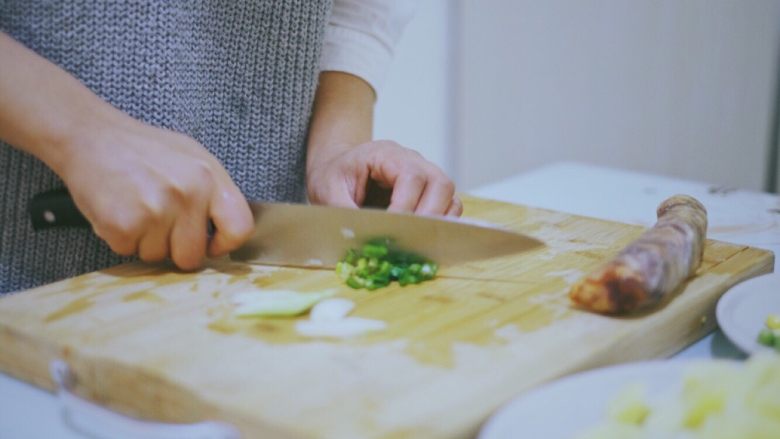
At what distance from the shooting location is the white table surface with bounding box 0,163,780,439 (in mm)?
1446

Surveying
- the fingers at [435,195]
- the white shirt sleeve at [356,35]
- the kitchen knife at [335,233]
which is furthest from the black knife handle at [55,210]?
the white shirt sleeve at [356,35]

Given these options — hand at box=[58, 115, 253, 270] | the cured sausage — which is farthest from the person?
the cured sausage

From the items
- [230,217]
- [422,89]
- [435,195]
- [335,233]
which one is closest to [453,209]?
[435,195]

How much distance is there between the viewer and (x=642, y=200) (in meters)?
1.73

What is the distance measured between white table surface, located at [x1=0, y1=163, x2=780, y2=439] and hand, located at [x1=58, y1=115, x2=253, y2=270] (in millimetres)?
558

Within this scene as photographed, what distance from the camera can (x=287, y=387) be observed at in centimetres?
81

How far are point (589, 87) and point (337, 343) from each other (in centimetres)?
238

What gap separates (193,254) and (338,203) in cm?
26

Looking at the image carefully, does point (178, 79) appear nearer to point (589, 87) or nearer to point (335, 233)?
point (335, 233)

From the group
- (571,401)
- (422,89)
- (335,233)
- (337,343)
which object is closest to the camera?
(571,401)

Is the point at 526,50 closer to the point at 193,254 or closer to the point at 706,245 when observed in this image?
the point at 706,245

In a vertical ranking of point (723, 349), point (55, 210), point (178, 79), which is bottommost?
point (723, 349)

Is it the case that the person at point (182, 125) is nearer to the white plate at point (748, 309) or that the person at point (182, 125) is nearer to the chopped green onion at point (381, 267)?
the chopped green onion at point (381, 267)

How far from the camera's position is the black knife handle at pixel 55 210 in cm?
110
